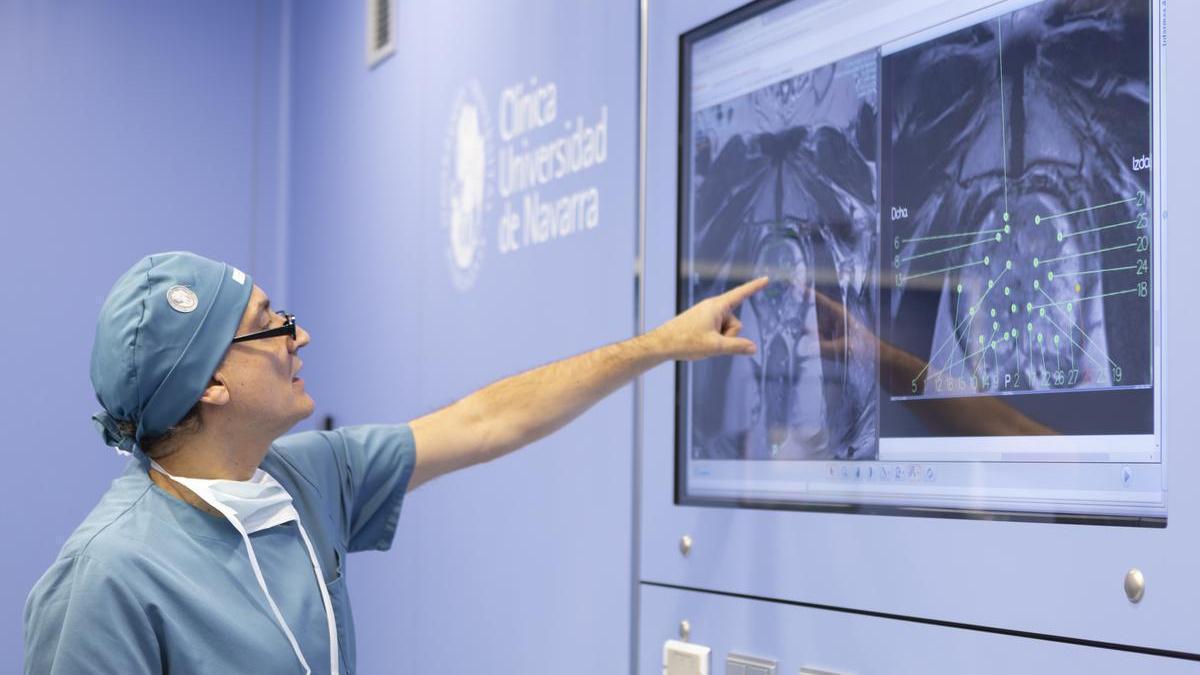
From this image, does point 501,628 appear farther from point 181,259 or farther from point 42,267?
point 42,267

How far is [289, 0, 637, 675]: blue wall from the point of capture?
204 centimetres

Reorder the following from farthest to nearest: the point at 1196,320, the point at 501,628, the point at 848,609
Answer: the point at 501,628 → the point at 848,609 → the point at 1196,320

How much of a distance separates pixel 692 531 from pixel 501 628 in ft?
1.97

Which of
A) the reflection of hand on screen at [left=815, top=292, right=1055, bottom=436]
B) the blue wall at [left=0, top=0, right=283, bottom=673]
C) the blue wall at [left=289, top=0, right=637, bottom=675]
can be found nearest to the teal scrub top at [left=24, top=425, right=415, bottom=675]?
the blue wall at [left=289, top=0, right=637, bottom=675]

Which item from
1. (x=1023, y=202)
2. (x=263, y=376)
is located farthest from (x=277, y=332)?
(x=1023, y=202)

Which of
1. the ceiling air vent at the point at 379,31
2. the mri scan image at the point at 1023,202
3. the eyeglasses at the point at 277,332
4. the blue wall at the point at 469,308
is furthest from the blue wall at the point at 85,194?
the mri scan image at the point at 1023,202

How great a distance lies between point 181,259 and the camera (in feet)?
5.38

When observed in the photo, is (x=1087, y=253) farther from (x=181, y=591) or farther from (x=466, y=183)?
(x=466, y=183)

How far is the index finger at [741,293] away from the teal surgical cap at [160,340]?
0.61 m

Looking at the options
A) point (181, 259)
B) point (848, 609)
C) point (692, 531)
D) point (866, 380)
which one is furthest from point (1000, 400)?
point (181, 259)

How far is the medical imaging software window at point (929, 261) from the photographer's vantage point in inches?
49.6

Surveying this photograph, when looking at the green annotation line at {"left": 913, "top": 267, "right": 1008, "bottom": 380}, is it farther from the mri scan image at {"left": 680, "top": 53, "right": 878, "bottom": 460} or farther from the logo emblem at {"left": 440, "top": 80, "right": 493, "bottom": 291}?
the logo emblem at {"left": 440, "top": 80, "right": 493, "bottom": 291}

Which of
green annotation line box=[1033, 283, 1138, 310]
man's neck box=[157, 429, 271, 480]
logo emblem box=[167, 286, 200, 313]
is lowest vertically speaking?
man's neck box=[157, 429, 271, 480]

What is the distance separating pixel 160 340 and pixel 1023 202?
38.9 inches
